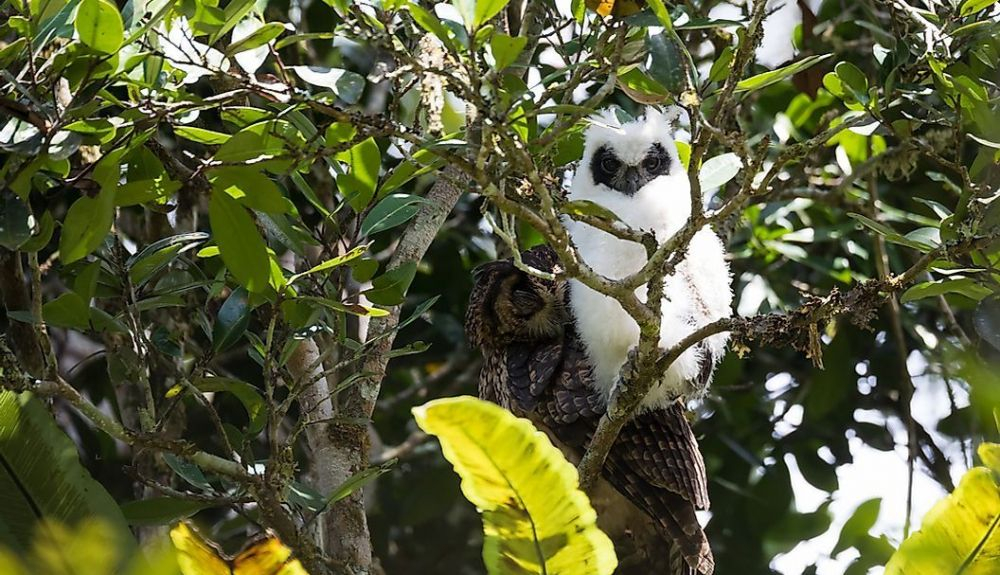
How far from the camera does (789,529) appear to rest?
4.57m

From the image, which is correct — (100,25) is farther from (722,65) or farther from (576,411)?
(576,411)

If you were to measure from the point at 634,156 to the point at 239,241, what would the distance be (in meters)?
1.82

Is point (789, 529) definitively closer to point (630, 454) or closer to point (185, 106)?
point (630, 454)

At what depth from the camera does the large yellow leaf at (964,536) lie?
4.00 feet

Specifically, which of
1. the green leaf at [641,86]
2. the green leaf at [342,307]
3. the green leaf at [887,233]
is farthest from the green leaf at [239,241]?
the green leaf at [887,233]

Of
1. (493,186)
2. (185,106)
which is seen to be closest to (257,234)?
(185,106)

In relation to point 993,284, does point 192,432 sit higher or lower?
lower

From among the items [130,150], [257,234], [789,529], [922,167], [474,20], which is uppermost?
[474,20]

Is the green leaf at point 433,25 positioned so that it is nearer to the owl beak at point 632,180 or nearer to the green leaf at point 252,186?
the green leaf at point 252,186

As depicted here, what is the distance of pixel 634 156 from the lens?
12.5 ft

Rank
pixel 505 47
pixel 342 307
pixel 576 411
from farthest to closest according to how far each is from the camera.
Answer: pixel 576 411 → pixel 342 307 → pixel 505 47

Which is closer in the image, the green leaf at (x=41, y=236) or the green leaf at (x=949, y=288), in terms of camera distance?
the green leaf at (x=41, y=236)

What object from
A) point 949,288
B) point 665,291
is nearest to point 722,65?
point 949,288

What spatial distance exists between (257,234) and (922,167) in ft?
10.4
